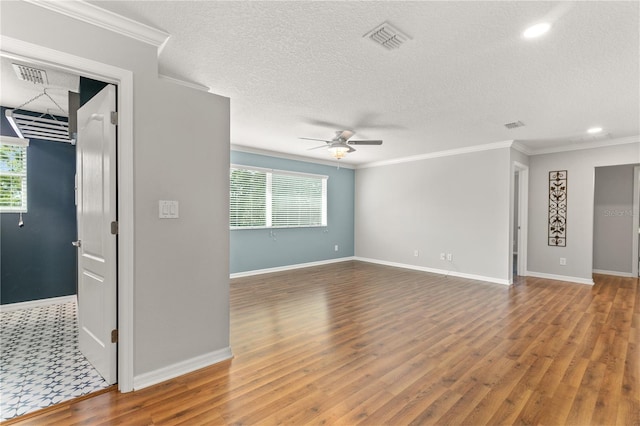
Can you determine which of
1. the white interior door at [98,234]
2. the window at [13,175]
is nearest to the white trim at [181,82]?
the white interior door at [98,234]

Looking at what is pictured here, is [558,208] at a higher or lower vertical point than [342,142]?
lower

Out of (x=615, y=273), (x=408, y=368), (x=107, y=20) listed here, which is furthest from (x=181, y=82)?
(x=615, y=273)

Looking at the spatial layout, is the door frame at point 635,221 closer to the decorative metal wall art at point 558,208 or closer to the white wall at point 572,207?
the white wall at point 572,207

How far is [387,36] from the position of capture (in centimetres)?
222

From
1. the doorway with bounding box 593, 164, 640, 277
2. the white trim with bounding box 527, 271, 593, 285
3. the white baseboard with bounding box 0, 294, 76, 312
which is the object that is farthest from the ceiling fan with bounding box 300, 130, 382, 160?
the doorway with bounding box 593, 164, 640, 277

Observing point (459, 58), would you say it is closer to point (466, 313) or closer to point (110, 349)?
point (466, 313)

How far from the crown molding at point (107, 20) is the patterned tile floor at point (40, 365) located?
2524mm

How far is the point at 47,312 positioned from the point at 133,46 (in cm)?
357

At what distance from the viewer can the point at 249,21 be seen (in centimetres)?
209

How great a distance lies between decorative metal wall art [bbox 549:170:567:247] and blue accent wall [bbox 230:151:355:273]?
4351 mm

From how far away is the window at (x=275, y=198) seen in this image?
604 cm

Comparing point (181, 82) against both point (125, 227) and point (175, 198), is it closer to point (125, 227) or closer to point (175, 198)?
point (175, 198)

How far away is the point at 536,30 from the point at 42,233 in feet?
19.1

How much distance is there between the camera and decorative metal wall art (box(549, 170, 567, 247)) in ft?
19.1
